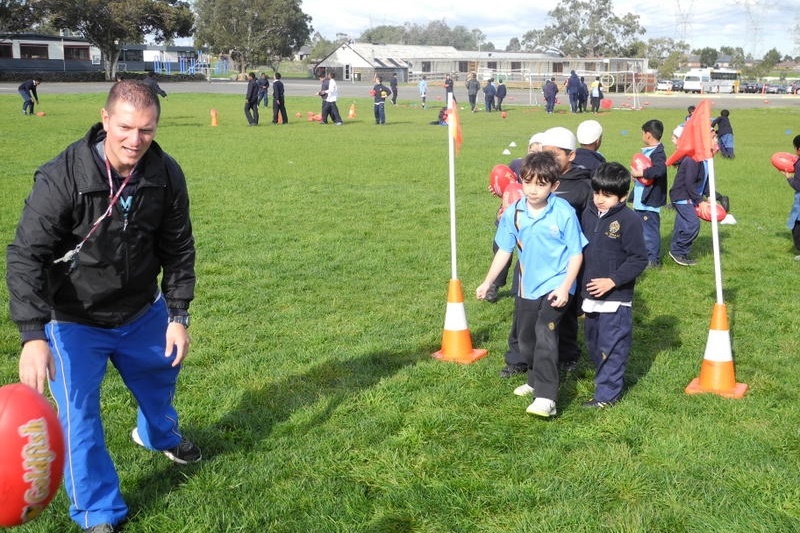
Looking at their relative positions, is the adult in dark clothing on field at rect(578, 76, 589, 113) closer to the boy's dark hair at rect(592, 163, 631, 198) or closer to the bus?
the boy's dark hair at rect(592, 163, 631, 198)

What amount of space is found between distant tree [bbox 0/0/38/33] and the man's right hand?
69.2 metres

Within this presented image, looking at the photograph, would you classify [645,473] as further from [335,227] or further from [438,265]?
[335,227]

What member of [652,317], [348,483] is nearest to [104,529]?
[348,483]

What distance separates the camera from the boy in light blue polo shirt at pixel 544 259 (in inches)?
200

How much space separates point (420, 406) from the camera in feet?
17.5

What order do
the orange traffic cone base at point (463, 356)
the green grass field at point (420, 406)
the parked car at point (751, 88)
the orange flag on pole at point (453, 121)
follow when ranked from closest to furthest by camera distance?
the green grass field at point (420, 406)
the orange traffic cone base at point (463, 356)
the orange flag on pole at point (453, 121)
the parked car at point (751, 88)

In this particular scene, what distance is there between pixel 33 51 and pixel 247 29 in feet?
99.5

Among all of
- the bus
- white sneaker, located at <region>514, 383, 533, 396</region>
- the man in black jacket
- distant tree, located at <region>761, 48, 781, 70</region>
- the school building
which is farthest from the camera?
distant tree, located at <region>761, 48, 781, 70</region>

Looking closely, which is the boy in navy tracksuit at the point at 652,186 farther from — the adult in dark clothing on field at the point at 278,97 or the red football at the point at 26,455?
the adult in dark clothing on field at the point at 278,97

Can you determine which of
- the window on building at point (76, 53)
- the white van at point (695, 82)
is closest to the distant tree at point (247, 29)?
the window on building at point (76, 53)

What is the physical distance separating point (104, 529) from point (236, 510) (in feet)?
2.12

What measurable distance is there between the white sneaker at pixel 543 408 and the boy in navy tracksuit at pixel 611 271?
1.29ft

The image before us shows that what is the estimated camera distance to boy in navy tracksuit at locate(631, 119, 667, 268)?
8.81 meters

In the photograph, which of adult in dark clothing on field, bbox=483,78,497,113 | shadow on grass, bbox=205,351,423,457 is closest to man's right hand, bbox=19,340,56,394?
shadow on grass, bbox=205,351,423,457
